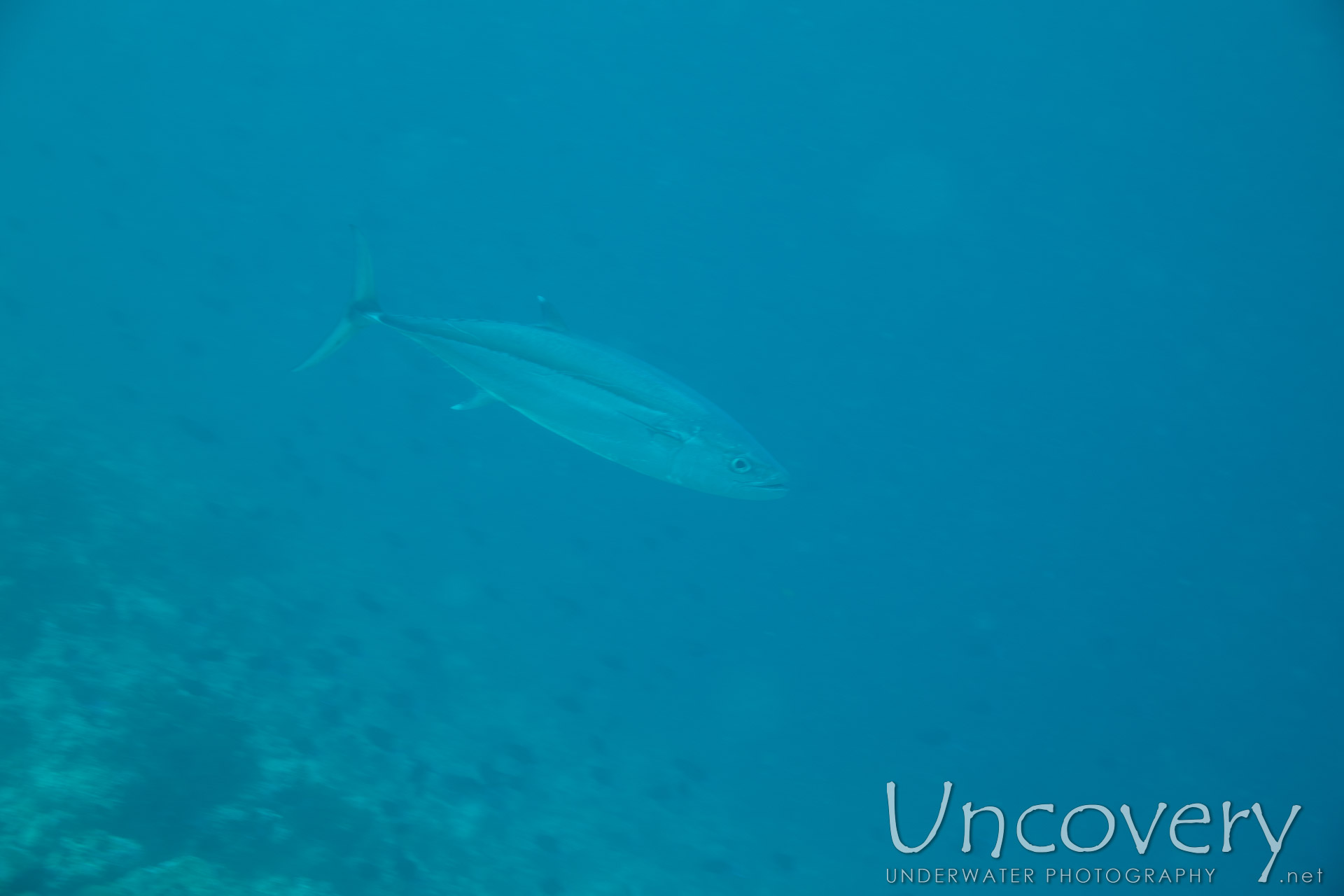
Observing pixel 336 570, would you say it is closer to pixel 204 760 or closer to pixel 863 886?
pixel 204 760

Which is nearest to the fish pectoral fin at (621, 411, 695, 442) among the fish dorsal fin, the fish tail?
the fish dorsal fin

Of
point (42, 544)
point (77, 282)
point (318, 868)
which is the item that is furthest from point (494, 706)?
point (77, 282)

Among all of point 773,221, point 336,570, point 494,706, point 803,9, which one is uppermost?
point 803,9

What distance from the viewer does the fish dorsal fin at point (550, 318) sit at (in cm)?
375

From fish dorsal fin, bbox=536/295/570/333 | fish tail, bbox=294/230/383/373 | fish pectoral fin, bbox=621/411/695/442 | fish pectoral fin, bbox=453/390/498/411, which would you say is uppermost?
fish tail, bbox=294/230/383/373

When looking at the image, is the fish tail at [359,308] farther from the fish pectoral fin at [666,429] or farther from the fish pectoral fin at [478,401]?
the fish pectoral fin at [666,429]

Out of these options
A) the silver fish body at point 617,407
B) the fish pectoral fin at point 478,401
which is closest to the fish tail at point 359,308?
the fish pectoral fin at point 478,401

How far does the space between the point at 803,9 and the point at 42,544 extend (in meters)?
33.1

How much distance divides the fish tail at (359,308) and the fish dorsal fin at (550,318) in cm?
160

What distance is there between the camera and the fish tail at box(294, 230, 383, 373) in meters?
4.73

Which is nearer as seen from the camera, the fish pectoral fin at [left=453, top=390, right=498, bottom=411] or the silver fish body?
the silver fish body

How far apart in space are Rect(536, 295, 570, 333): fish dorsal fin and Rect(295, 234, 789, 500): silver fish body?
0.37ft

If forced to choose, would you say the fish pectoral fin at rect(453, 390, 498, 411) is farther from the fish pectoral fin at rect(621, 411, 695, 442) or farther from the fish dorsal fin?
the fish pectoral fin at rect(621, 411, 695, 442)

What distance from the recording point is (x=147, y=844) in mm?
4812
